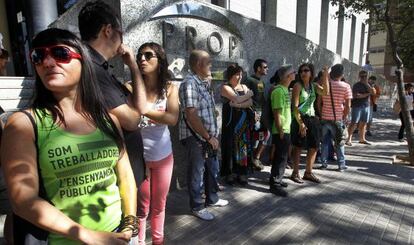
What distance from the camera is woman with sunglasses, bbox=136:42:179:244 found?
8.63ft

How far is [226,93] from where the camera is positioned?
452 centimetres

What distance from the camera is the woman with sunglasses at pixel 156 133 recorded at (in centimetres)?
263

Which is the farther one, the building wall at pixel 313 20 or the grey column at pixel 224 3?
the building wall at pixel 313 20

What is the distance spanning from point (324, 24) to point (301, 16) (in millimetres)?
2762

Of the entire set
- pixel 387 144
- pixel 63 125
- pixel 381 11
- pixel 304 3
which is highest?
pixel 304 3

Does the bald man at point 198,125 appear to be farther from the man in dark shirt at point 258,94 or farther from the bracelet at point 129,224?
the bracelet at point 129,224

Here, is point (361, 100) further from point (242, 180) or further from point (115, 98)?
point (115, 98)

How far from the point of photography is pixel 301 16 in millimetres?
10977

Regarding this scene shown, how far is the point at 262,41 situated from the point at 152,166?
4.63 metres

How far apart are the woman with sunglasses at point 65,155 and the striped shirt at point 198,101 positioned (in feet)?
6.41

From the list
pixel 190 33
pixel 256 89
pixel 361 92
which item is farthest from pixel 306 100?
pixel 361 92

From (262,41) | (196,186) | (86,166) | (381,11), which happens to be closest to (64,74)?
(86,166)

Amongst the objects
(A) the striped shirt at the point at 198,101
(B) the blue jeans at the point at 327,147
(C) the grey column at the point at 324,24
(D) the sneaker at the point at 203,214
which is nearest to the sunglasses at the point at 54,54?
(A) the striped shirt at the point at 198,101

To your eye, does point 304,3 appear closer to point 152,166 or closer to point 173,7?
point 173,7
